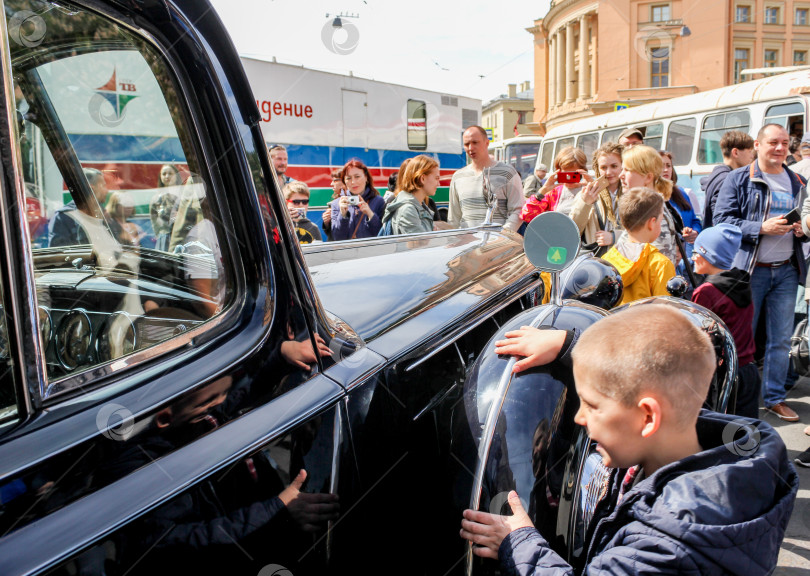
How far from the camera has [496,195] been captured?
5211 millimetres

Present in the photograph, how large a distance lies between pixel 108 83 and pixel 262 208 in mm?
323

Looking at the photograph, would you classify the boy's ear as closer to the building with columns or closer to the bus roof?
the bus roof

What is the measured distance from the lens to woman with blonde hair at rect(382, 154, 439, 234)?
462 centimetres

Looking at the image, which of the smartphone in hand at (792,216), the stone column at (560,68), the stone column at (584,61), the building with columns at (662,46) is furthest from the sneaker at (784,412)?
the stone column at (560,68)

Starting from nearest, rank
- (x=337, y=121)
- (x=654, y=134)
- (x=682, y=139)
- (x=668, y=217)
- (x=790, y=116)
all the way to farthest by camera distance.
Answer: (x=668, y=217)
(x=790, y=116)
(x=337, y=121)
(x=682, y=139)
(x=654, y=134)

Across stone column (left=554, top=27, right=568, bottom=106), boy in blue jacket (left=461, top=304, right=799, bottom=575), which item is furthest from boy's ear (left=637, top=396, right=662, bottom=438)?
stone column (left=554, top=27, right=568, bottom=106)

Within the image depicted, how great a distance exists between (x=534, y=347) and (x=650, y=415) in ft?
1.29

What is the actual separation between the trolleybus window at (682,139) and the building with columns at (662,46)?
675 inches

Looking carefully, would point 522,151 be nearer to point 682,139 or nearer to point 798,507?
point 682,139

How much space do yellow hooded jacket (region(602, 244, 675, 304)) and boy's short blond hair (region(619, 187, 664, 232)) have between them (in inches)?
5.7

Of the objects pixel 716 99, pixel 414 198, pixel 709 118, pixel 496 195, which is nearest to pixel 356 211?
pixel 414 198

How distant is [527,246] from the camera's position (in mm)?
1852

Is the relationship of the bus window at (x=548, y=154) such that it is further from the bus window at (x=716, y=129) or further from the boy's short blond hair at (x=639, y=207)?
the boy's short blond hair at (x=639, y=207)

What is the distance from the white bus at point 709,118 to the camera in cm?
946
